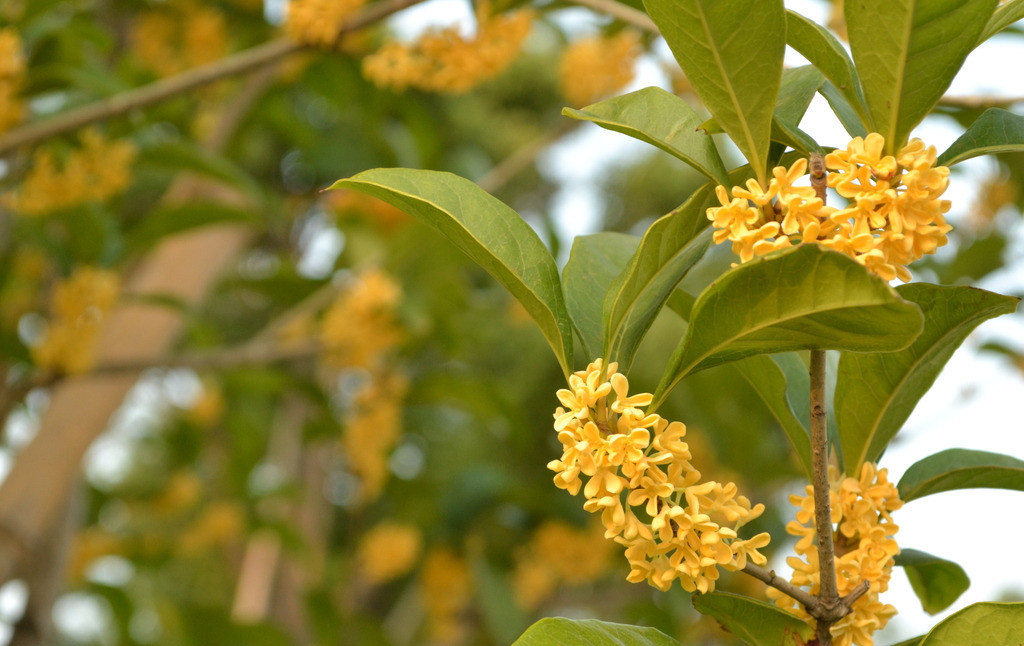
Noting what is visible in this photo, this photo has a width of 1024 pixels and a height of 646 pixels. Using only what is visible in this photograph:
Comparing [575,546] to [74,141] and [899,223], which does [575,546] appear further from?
[899,223]

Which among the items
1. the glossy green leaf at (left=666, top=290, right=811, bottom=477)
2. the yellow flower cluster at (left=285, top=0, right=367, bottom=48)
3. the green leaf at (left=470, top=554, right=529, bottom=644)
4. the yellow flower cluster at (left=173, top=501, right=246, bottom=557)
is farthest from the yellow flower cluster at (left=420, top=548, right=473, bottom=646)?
the glossy green leaf at (left=666, top=290, right=811, bottom=477)

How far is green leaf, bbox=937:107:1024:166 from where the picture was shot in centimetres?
53

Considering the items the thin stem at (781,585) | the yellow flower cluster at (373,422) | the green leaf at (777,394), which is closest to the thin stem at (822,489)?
the thin stem at (781,585)

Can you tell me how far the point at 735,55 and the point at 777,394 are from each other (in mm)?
263

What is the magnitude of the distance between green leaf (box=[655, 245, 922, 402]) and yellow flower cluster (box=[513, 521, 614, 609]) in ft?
6.10

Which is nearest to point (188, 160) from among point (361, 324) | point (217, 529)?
point (361, 324)

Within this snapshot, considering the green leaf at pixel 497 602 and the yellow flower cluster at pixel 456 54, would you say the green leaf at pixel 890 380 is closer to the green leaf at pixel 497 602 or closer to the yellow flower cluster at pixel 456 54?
the yellow flower cluster at pixel 456 54

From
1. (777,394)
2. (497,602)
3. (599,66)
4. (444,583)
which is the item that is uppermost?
(777,394)

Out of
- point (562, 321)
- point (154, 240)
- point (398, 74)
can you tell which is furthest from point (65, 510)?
point (562, 321)

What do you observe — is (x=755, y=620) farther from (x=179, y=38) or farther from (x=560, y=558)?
(x=179, y=38)

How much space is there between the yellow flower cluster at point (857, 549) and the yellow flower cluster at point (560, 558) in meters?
1.76

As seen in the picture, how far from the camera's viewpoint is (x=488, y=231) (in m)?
0.56

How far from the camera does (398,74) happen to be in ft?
4.25

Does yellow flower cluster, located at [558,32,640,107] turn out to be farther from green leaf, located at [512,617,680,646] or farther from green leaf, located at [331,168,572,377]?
green leaf, located at [512,617,680,646]
